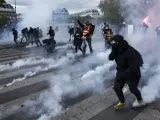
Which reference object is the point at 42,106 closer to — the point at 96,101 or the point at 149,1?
the point at 96,101

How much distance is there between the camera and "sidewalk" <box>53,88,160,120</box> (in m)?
4.25

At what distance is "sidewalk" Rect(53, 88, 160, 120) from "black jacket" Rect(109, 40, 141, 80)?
2.30 ft

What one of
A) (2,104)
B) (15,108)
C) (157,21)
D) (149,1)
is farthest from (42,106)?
(157,21)

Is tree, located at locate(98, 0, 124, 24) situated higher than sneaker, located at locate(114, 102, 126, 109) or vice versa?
tree, located at locate(98, 0, 124, 24)

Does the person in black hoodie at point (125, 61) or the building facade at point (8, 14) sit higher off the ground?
the building facade at point (8, 14)

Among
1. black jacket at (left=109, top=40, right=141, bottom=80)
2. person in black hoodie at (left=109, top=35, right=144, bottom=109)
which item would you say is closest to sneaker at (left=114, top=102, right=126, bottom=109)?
person in black hoodie at (left=109, top=35, right=144, bottom=109)

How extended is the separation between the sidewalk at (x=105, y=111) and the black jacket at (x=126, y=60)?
700 millimetres

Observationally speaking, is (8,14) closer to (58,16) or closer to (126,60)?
(58,16)

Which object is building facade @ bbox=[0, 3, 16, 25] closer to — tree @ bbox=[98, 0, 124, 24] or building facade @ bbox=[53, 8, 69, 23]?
building facade @ bbox=[53, 8, 69, 23]

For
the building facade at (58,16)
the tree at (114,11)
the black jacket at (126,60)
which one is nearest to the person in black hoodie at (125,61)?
the black jacket at (126,60)

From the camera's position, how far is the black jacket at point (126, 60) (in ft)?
14.0

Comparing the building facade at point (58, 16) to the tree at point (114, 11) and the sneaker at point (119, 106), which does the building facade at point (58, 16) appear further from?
the sneaker at point (119, 106)

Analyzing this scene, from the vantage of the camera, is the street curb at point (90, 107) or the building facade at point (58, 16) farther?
the building facade at point (58, 16)

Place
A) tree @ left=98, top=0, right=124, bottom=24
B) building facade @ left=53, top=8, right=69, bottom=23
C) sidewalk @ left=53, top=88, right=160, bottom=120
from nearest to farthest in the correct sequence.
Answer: sidewalk @ left=53, top=88, right=160, bottom=120 < tree @ left=98, top=0, right=124, bottom=24 < building facade @ left=53, top=8, right=69, bottom=23
